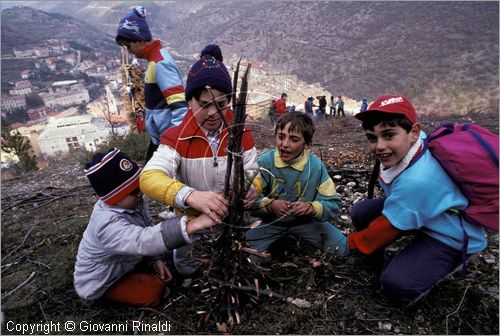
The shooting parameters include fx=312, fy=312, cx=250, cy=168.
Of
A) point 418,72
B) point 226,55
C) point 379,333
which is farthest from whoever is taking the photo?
point 226,55

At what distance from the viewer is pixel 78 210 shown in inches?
185

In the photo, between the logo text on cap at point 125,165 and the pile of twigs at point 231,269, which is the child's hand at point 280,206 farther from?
the logo text on cap at point 125,165

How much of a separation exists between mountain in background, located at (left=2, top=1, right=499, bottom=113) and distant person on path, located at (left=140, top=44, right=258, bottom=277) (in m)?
35.2

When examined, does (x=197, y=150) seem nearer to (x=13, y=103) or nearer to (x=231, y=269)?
(x=231, y=269)

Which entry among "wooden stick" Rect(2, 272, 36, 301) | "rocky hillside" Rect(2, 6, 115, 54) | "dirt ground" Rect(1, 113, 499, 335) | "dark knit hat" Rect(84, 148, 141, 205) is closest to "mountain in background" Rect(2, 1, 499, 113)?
"rocky hillside" Rect(2, 6, 115, 54)

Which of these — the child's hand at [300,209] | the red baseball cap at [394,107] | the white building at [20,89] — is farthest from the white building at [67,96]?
the red baseball cap at [394,107]

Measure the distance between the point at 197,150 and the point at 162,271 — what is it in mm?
1104

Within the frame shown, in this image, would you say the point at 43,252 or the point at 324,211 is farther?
the point at 43,252

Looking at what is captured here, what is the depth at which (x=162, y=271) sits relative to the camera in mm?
2617

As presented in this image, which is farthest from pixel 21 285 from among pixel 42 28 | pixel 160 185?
pixel 42 28

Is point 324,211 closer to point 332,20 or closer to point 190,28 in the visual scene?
point 332,20

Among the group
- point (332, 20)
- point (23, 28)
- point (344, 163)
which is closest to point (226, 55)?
point (332, 20)

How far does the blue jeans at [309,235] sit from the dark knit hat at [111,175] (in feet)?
3.80

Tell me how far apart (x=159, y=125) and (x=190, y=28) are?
125818mm
